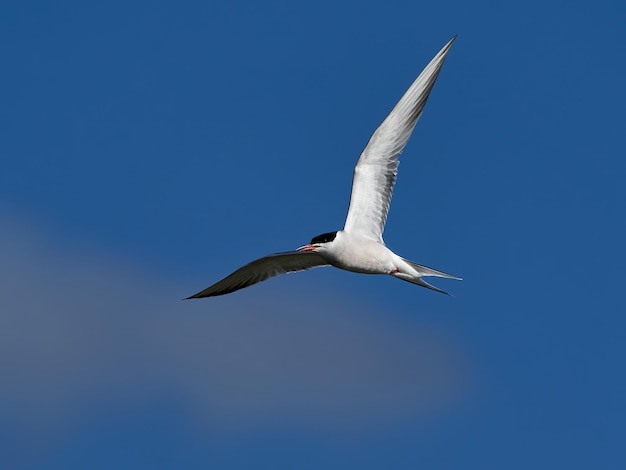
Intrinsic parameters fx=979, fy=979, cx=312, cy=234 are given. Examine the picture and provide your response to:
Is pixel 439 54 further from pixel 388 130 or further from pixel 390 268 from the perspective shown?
pixel 390 268

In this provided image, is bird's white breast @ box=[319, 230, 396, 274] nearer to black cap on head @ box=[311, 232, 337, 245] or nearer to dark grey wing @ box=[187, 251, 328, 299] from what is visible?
black cap on head @ box=[311, 232, 337, 245]

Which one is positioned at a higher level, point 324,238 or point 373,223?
point 373,223

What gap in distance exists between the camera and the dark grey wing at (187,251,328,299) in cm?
1241

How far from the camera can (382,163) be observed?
12.3 meters

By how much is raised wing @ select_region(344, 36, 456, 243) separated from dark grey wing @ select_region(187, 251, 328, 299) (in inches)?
29.4

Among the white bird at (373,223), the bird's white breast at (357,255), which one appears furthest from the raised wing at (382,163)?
the bird's white breast at (357,255)

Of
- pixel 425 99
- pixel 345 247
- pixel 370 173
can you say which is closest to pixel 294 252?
pixel 345 247

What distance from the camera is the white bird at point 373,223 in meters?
11.8

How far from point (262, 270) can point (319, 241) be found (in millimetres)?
1188

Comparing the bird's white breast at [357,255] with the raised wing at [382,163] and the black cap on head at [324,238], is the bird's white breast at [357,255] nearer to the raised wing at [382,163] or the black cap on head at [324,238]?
the black cap on head at [324,238]

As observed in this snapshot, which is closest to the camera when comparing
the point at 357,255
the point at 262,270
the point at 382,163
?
the point at 357,255

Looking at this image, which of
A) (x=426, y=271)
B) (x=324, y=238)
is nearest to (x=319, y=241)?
(x=324, y=238)

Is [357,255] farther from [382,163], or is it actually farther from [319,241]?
[382,163]

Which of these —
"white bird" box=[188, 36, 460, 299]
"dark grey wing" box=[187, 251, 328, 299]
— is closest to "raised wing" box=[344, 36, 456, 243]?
"white bird" box=[188, 36, 460, 299]
